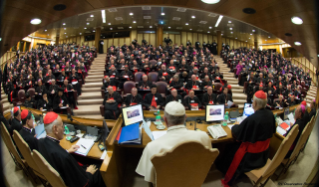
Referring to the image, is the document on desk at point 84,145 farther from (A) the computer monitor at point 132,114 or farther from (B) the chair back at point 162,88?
(B) the chair back at point 162,88

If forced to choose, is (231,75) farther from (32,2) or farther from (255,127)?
(32,2)

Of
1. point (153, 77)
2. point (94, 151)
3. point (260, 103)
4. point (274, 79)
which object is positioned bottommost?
point (94, 151)

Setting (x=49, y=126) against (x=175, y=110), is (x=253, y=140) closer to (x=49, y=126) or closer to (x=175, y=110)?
(x=175, y=110)

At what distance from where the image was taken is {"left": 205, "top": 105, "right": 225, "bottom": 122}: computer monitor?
8.63ft

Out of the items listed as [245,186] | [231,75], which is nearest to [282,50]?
[245,186]

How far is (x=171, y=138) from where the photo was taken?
1.08 meters

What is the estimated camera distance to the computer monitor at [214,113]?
104 inches

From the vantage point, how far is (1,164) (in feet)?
3.58

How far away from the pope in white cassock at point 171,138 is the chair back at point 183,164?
11 centimetres

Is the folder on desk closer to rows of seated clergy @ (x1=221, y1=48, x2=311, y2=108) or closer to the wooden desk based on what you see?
the wooden desk

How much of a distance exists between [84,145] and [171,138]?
5.03ft

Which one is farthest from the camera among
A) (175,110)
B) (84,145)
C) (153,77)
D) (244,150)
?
(153,77)

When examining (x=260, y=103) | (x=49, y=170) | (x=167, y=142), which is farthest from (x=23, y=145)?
(x=260, y=103)

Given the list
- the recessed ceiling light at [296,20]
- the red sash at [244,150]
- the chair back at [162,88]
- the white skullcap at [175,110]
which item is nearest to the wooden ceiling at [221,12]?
the recessed ceiling light at [296,20]
